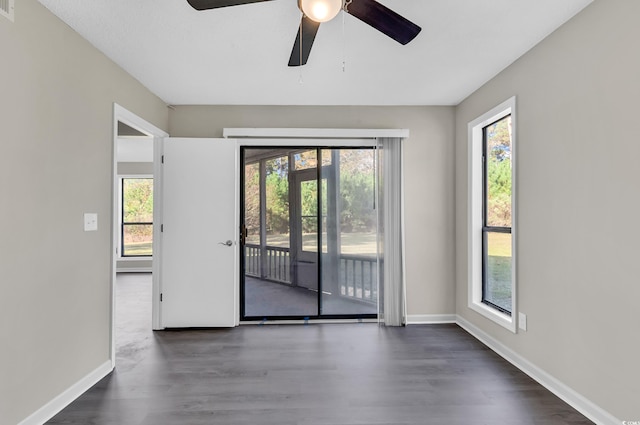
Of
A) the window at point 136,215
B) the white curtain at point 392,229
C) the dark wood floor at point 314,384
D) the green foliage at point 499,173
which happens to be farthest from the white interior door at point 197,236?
the window at point 136,215

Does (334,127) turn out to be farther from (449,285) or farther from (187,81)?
(449,285)

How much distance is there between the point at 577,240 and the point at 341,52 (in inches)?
81.3

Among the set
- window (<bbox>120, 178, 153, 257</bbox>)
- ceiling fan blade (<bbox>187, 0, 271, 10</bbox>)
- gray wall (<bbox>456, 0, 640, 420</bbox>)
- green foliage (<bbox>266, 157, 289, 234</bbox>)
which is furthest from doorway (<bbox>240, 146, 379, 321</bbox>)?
window (<bbox>120, 178, 153, 257</bbox>)

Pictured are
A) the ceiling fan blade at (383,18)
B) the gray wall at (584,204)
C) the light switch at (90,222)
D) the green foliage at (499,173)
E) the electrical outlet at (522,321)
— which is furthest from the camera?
the green foliage at (499,173)

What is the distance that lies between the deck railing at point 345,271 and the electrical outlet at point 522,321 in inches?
62.7

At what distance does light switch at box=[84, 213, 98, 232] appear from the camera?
97.8 inches

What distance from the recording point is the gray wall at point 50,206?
187 cm

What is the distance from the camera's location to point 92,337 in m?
2.56

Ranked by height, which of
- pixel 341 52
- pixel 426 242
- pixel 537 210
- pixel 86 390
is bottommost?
pixel 86 390

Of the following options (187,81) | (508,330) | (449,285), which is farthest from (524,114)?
(187,81)

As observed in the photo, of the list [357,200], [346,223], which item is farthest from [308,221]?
[357,200]

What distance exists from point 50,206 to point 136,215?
6.06m

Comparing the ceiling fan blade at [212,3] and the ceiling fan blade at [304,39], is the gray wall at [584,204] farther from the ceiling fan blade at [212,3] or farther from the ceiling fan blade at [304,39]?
the ceiling fan blade at [212,3]

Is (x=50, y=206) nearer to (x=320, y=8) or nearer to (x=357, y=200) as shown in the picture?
(x=320, y=8)
